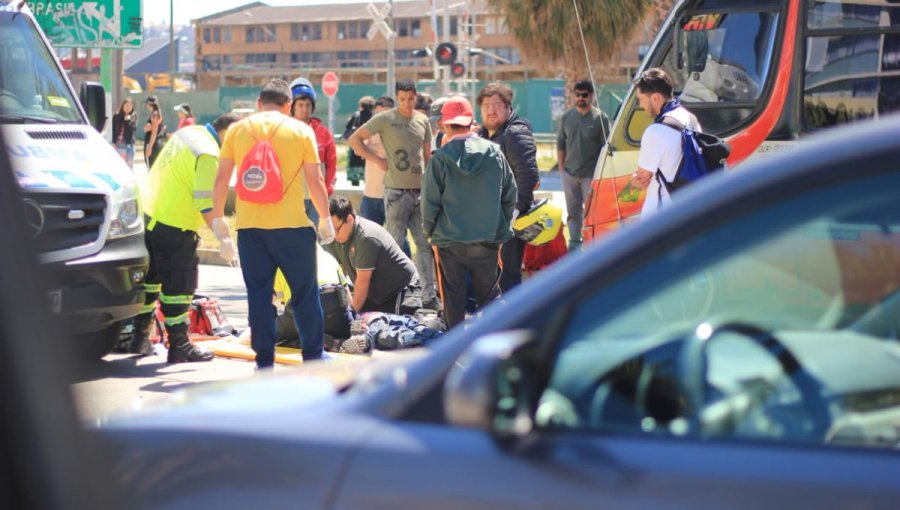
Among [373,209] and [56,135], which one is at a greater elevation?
[56,135]

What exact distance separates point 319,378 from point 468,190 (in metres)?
4.67

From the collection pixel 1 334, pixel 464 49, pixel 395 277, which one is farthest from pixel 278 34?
pixel 1 334

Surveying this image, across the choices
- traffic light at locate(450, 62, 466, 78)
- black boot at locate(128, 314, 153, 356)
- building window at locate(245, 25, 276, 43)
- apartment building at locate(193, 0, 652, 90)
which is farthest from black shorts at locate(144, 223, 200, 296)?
building window at locate(245, 25, 276, 43)

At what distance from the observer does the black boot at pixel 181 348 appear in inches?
307

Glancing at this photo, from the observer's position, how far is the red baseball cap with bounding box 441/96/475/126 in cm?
769

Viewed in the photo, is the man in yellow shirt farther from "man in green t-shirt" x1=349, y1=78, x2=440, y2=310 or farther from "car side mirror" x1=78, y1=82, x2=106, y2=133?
"man in green t-shirt" x1=349, y1=78, x2=440, y2=310

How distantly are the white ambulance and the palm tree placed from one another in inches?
638

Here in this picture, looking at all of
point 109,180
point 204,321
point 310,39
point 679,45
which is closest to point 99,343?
point 109,180

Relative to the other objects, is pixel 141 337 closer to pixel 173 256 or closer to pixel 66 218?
pixel 173 256

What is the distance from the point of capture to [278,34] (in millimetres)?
96938

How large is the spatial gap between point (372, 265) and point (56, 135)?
242 centimetres

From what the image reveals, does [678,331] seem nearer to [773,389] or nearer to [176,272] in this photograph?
[773,389]

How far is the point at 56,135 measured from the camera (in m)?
7.23

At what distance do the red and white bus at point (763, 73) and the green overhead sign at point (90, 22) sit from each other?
18.4ft
